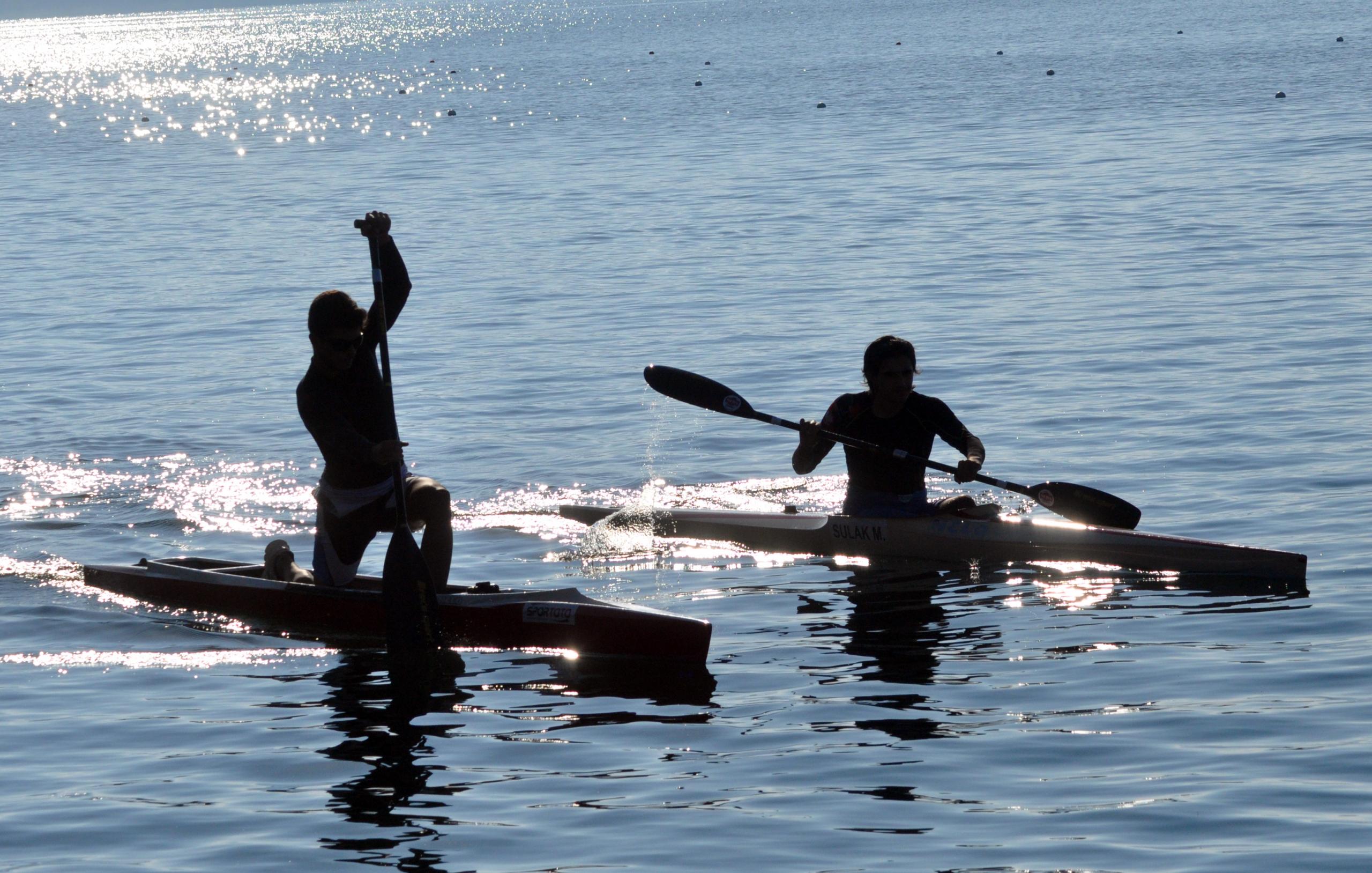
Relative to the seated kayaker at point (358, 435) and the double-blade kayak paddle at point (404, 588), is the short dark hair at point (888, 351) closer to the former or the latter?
the seated kayaker at point (358, 435)

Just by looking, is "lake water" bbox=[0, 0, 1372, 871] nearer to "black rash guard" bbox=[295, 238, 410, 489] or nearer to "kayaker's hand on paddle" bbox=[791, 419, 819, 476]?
"kayaker's hand on paddle" bbox=[791, 419, 819, 476]

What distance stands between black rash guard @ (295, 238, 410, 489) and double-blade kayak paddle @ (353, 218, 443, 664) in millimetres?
50

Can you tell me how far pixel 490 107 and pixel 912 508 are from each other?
5290cm

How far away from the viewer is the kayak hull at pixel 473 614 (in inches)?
357

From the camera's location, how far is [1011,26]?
91625 mm

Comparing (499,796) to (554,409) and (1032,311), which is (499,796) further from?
(1032,311)

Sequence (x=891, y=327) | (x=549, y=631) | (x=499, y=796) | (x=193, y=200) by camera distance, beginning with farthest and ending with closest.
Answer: (x=193, y=200)
(x=891, y=327)
(x=549, y=631)
(x=499, y=796)

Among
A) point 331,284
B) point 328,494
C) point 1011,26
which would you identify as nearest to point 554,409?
point 328,494

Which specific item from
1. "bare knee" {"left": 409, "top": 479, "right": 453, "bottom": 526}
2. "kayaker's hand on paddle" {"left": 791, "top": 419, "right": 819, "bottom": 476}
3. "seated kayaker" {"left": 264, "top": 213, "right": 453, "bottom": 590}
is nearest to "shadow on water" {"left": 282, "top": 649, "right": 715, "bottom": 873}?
"seated kayaker" {"left": 264, "top": 213, "right": 453, "bottom": 590}

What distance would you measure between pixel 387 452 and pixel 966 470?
391 centimetres

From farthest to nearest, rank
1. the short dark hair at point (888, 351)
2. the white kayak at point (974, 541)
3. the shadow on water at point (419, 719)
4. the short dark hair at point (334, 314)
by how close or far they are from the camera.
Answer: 1. the short dark hair at point (888, 351)
2. the white kayak at point (974, 541)
3. the short dark hair at point (334, 314)
4. the shadow on water at point (419, 719)

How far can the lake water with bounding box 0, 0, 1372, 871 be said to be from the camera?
7250 millimetres

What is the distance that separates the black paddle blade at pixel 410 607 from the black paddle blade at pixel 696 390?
11.0 ft

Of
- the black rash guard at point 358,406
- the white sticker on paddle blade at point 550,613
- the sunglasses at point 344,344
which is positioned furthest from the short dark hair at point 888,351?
the sunglasses at point 344,344
